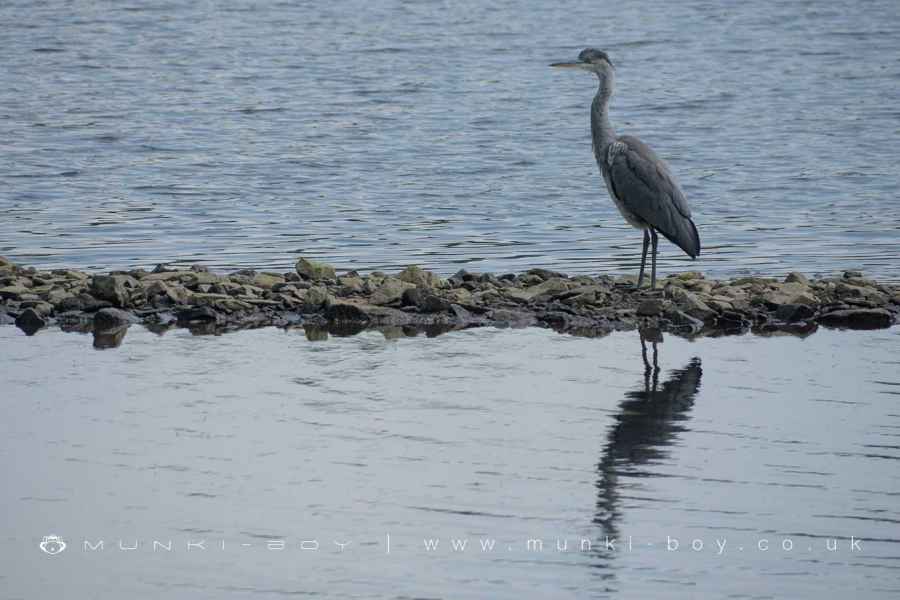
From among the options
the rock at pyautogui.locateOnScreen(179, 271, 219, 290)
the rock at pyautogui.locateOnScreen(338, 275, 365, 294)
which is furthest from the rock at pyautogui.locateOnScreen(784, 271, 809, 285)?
the rock at pyautogui.locateOnScreen(179, 271, 219, 290)

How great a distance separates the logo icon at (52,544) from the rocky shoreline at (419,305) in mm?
4664

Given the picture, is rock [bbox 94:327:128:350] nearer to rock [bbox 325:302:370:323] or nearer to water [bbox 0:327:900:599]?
water [bbox 0:327:900:599]

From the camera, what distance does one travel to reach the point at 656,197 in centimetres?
1491

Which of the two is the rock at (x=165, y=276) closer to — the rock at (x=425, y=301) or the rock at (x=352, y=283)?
the rock at (x=352, y=283)

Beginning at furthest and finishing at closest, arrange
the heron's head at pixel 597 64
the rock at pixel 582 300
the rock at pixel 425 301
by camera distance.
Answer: the heron's head at pixel 597 64 < the rock at pixel 582 300 < the rock at pixel 425 301

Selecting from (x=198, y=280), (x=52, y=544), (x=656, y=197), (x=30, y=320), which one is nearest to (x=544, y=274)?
(x=656, y=197)

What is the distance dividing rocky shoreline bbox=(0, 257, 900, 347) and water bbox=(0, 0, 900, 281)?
229 centimetres

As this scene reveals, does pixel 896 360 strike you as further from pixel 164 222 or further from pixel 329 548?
pixel 164 222

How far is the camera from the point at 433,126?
30.2 metres

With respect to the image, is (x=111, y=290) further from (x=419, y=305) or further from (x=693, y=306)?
(x=693, y=306)

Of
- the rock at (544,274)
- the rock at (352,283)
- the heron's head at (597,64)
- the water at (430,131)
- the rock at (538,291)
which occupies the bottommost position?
the water at (430,131)

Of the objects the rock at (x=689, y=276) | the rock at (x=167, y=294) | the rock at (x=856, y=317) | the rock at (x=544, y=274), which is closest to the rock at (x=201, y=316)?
the rock at (x=167, y=294)

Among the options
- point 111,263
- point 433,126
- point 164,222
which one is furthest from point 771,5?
point 111,263

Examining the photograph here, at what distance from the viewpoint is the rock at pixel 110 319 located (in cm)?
1334
